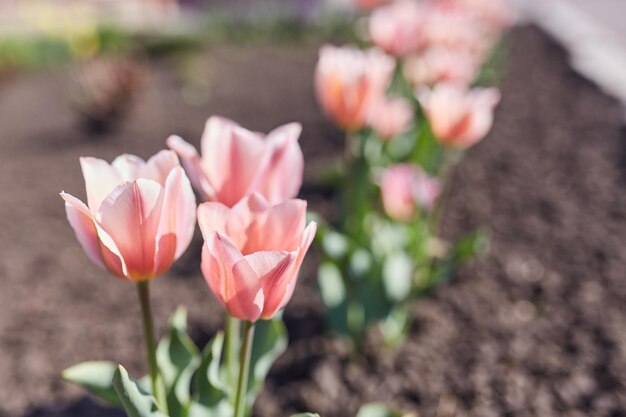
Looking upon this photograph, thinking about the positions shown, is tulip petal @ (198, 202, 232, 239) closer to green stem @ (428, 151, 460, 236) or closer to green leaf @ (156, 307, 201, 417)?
green leaf @ (156, 307, 201, 417)

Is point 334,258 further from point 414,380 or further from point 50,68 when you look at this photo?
point 50,68

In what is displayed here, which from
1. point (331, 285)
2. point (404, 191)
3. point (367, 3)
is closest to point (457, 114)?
point (404, 191)

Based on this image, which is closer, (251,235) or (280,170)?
(251,235)

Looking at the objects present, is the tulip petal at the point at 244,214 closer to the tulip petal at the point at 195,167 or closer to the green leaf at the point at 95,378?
the tulip petal at the point at 195,167

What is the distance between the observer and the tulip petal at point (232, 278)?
2.80ft

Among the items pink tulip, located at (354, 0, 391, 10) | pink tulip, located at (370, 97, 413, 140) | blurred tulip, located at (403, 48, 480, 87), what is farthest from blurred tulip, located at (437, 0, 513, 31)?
pink tulip, located at (370, 97, 413, 140)

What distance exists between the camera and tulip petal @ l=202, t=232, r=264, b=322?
853 millimetres

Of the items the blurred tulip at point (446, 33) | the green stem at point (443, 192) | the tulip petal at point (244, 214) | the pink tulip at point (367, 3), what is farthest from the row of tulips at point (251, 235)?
the pink tulip at point (367, 3)

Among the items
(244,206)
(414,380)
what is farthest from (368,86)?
(244,206)

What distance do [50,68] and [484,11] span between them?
4.44m

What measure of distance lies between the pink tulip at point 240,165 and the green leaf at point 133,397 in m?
0.28

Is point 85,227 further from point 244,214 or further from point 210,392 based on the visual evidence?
point 210,392

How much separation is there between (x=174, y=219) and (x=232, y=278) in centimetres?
11

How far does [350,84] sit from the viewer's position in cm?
172
